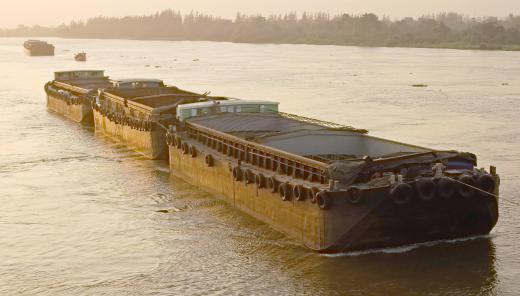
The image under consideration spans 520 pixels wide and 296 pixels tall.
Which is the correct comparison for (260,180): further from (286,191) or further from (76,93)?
(76,93)

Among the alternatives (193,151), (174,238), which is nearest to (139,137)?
(193,151)

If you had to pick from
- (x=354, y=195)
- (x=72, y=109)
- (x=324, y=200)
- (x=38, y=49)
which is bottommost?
(x=38, y=49)

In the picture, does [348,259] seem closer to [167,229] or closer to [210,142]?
[167,229]

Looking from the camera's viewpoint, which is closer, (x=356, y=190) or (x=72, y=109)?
(x=356, y=190)

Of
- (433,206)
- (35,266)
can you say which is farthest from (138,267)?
(433,206)

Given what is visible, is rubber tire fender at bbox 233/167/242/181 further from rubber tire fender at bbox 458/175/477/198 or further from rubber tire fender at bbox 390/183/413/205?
rubber tire fender at bbox 458/175/477/198

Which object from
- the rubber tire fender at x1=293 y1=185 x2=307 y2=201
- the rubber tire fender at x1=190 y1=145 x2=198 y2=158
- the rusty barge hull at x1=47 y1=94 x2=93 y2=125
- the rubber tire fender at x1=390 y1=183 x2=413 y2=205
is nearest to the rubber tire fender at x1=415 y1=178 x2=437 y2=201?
the rubber tire fender at x1=390 y1=183 x2=413 y2=205
